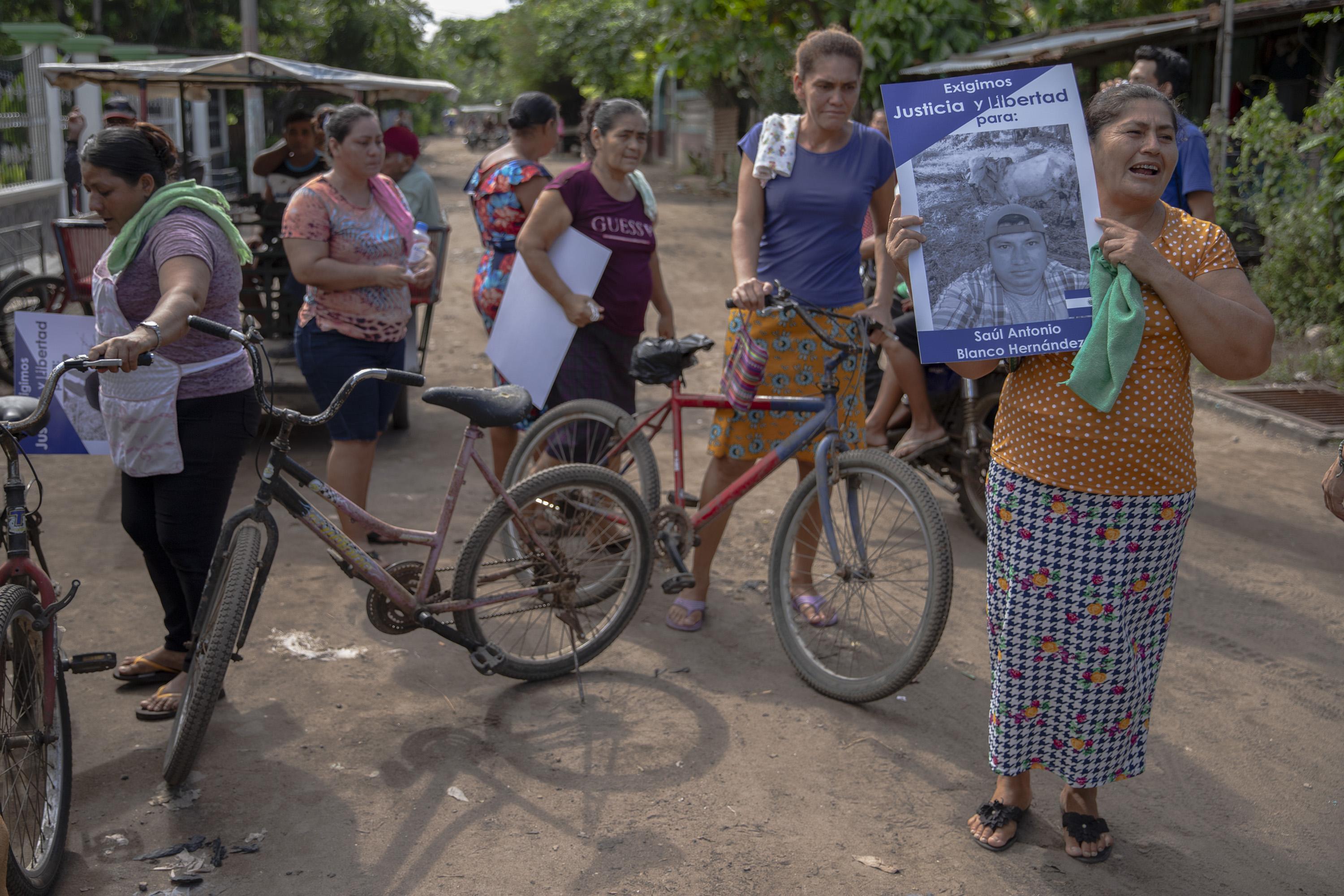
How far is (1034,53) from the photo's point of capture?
41.2 feet

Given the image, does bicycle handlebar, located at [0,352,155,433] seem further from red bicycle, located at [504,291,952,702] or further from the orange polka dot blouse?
the orange polka dot blouse

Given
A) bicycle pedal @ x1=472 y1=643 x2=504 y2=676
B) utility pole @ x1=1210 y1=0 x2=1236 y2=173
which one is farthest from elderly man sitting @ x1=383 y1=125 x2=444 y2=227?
utility pole @ x1=1210 y1=0 x2=1236 y2=173

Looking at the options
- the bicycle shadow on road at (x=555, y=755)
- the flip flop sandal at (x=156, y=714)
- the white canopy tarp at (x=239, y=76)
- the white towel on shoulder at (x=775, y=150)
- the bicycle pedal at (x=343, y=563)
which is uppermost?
the white canopy tarp at (x=239, y=76)

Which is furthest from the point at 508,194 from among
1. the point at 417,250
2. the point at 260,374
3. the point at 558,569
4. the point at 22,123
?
the point at 22,123


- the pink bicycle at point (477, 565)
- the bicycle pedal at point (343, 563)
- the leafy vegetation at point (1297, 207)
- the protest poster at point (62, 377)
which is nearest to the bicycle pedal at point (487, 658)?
the pink bicycle at point (477, 565)

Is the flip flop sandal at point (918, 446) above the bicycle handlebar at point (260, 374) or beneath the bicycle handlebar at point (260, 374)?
beneath

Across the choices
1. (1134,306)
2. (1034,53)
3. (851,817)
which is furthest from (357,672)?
(1034,53)

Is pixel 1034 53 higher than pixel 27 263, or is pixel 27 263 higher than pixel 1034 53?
pixel 1034 53

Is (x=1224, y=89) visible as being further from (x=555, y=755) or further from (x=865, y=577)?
(x=555, y=755)

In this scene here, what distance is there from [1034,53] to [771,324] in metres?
9.84

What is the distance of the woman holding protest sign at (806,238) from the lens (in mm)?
4164

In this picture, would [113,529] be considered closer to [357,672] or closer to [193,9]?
[357,672]

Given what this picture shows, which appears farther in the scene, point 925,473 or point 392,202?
point 925,473

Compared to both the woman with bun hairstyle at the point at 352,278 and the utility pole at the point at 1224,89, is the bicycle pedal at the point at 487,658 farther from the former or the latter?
the utility pole at the point at 1224,89
